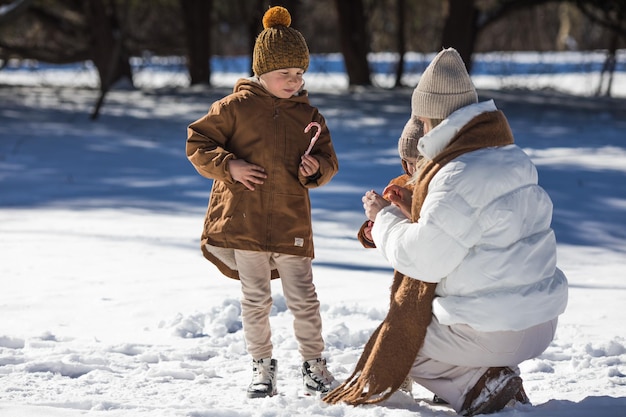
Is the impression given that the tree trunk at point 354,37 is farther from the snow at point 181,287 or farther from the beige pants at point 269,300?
the beige pants at point 269,300

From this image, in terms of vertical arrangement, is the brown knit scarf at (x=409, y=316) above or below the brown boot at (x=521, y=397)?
above

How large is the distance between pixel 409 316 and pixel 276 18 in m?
1.35

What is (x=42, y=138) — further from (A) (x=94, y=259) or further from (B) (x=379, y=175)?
(A) (x=94, y=259)

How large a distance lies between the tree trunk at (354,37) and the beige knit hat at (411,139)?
15.0m

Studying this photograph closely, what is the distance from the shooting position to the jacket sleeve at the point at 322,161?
378cm

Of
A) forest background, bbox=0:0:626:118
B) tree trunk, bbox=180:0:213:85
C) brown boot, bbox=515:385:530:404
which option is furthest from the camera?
tree trunk, bbox=180:0:213:85

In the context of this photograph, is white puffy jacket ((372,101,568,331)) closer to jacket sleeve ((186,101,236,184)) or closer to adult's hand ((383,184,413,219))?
adult's hand ((383,184,413,219))

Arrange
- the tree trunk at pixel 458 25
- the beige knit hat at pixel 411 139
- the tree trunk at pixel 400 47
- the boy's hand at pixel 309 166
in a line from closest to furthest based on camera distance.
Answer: the beige knit hat at pixel 411 139 → the boy's hand at pixel 309 166 → the tree trunk at pixel 458 25 → the tree trunk at pixel 400 47

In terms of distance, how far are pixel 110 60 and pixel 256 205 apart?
1135 cm

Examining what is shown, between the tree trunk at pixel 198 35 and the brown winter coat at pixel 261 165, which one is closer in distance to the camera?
the brown winter coat at pixel 261 165

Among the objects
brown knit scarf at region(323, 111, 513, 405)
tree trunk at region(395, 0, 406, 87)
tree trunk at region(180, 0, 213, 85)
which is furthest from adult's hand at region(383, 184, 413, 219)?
tree trunk at region(395, 0, 406, 87)

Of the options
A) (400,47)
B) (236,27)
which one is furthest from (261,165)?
(236,27)

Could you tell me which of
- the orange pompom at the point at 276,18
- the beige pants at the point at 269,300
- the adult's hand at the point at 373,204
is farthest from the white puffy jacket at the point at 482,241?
the orange pompom at the point at 276,18

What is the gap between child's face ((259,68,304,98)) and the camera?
3818 mm
